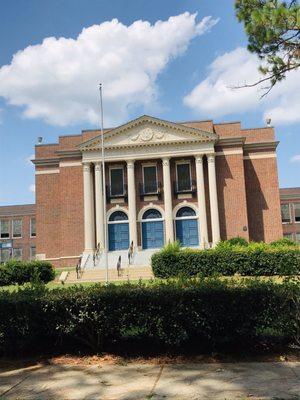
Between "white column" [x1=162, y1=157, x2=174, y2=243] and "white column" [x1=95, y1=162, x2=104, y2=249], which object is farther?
"white column" [x1=162, y1=157, x2=174, y2=243]

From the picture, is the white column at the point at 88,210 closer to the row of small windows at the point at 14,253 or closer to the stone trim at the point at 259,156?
the stone trim at the point at 259,156

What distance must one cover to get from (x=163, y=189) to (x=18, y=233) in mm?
36269

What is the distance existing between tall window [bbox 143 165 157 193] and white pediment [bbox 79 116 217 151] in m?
2.38

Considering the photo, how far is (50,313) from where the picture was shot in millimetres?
7043

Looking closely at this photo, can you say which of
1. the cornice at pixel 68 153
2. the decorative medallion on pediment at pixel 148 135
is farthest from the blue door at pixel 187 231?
the cornice at pixel 68 153

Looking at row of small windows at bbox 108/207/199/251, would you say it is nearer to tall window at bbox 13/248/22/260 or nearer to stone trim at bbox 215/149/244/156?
stone trim at bbox 215/149/244/156

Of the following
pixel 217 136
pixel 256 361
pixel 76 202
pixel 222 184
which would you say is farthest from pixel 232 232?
pixel 256 361

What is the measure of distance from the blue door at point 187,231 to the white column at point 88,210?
7.47m

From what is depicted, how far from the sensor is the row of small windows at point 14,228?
6844 centimetres

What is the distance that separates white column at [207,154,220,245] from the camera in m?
38.0

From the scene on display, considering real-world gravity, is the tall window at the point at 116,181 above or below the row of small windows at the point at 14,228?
above

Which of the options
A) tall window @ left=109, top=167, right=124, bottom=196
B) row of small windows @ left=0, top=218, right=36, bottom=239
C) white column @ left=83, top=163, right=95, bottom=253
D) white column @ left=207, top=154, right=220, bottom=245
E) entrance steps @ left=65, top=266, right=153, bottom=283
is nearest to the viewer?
entrance steps @ left=65, top=266, right=153, bottom=283

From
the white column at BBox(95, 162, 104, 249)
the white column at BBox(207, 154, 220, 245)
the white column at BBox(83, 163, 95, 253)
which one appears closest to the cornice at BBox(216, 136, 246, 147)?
the white column at BBox(207, 154, 220, 245)

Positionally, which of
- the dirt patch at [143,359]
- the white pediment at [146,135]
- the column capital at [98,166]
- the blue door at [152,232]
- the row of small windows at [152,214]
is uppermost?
the white pediment at [146,135]
